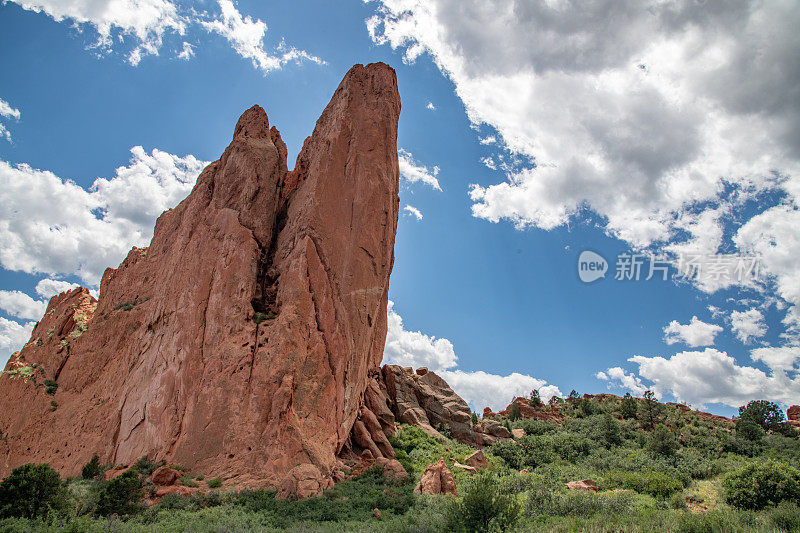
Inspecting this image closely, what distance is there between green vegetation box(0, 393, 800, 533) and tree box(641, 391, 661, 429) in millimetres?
12402

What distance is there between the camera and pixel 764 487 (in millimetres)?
16875

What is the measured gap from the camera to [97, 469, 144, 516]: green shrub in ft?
40.5

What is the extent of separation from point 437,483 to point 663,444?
20.0m

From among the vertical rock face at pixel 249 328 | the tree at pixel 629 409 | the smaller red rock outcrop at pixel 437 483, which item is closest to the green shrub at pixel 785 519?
the smaller red rock outcrop at pixel 437 483

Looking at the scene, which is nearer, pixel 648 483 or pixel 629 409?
pixel 648 483

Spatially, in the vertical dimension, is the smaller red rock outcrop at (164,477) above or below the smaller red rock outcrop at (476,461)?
below

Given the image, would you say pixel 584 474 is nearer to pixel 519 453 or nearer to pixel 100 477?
pixel 519 453

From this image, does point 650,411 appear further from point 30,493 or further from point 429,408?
point 30,493

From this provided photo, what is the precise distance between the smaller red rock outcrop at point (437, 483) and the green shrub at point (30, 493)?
12124 millimetres

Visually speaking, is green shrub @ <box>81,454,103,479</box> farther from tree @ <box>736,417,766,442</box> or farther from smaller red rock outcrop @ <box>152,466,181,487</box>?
tree @ <box>736,417,766,442</box>

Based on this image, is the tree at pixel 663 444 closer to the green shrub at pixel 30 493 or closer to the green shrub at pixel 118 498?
the green shrub at pixel 118 498

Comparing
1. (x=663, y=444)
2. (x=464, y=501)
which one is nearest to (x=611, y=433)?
Answer: (x=663, y=444)

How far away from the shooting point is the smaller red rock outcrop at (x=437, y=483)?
57.7ft

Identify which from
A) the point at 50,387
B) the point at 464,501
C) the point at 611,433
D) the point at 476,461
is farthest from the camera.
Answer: the point at 611,433
